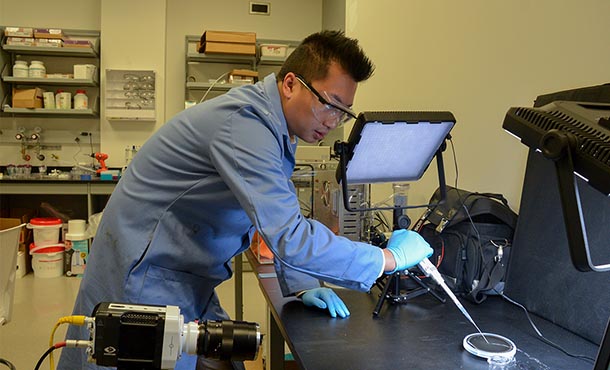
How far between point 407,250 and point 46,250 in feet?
12.5

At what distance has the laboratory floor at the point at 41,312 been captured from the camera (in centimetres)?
260

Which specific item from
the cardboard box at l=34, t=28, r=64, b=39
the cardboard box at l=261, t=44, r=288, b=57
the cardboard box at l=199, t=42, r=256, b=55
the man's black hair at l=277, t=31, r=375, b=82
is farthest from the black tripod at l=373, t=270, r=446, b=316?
the cardboard box at l=34, t=28, r=64, b=39

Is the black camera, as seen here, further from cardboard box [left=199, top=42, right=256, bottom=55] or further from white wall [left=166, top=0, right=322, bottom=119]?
white wall [left=166, top=0, right=322, bottom=119]

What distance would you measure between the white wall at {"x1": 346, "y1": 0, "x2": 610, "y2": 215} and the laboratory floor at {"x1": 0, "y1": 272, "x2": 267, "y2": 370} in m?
1.30

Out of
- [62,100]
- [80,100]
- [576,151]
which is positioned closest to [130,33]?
[80,100]

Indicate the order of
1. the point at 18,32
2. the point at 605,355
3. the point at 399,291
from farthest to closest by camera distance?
the point at 18,32
the point at 399,291
the point at 605,355

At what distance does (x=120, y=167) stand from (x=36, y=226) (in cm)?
105

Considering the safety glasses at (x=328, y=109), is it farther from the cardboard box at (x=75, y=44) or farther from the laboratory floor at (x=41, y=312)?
→ the cardboard box at (x=75, y=44)

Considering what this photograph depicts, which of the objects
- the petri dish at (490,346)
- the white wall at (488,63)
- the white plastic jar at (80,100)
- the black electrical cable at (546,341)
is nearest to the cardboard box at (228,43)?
the white plastic jar at (80,100)

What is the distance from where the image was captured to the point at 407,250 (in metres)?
1.18

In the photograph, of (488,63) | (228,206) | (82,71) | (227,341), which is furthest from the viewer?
(82,71)

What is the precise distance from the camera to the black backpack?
52.9 inches

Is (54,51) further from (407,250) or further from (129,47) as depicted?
(407,250)

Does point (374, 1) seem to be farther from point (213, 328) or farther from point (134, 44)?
point (134, 44)
